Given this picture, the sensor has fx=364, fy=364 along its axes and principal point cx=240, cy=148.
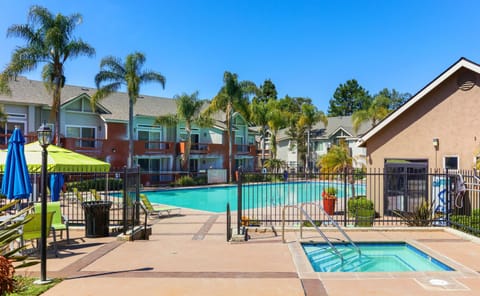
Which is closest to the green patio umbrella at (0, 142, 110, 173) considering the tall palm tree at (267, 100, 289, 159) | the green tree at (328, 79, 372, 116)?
the tall palm tree at (267, 100, 289, 159)

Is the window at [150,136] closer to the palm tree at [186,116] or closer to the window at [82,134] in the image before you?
the palm tree at [186,116]

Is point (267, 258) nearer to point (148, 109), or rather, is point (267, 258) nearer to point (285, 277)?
point (285, 277)

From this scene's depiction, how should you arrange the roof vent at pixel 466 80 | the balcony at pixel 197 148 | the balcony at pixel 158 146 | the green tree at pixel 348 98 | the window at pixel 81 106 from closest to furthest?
the roof vent at pixel 466 80
the window at pixel 81 106
the balcony at pixel 158 146
the balcony at pixel 197 148
the green tree at pixel 348 98

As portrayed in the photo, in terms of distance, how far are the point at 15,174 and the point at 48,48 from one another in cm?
1926

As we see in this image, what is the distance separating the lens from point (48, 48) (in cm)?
2502

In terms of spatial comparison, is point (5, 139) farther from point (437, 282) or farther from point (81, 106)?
point (437, 282)

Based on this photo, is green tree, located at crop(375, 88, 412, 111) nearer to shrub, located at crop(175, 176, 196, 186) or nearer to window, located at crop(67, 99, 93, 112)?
shrub, located at crop(175, 176, 196, 186)

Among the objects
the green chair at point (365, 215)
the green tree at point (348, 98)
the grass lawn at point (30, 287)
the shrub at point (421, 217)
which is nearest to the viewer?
the grass lawn at point (30, 287)

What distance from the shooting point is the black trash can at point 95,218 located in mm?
10398

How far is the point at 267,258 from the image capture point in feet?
26.6

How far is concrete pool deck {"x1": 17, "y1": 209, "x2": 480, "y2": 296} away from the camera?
6055mm

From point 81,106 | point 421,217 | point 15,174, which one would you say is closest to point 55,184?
point 15,174

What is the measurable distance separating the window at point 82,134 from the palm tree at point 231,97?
10.6m

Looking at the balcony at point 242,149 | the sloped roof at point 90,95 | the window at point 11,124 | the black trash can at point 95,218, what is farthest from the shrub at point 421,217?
the balcony at point 242,149
